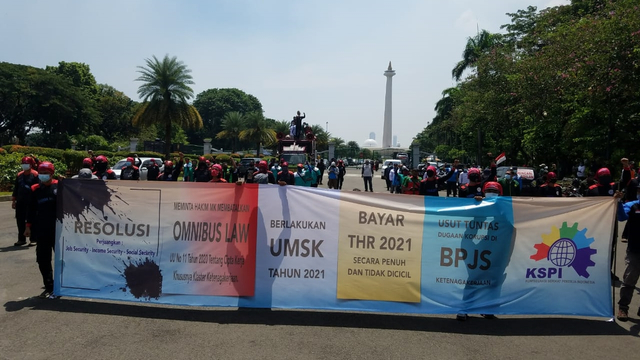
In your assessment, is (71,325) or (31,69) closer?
(71,325)

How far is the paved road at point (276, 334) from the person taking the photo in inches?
188

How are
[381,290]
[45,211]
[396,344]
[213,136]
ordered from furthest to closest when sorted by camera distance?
[213,136], [45,211], [381,290], [396,344]

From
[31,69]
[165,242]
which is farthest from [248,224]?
[31,69]

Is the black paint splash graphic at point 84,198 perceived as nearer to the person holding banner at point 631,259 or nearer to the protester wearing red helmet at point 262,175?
the protester wearing red helmet at point 262,175

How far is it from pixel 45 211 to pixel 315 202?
3.48m

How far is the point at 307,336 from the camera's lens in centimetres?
524

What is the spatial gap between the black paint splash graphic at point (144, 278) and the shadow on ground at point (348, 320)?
174 mm

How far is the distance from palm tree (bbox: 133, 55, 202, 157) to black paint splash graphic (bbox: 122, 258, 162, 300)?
2965cm

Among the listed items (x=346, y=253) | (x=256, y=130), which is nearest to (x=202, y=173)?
(x=346, y=253)

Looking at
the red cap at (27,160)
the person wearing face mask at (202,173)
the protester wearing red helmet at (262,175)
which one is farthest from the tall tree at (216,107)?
the red cap at (27,160)

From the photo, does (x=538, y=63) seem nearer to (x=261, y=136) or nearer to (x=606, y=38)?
(x=606, y=38)

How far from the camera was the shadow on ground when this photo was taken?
18.4 ft

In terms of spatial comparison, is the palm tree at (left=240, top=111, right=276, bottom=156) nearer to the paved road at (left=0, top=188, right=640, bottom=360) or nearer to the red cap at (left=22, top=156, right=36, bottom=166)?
the red cap at (left=22, top=156, right=36, bottom=166)

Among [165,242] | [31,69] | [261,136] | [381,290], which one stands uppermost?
[31,69]
